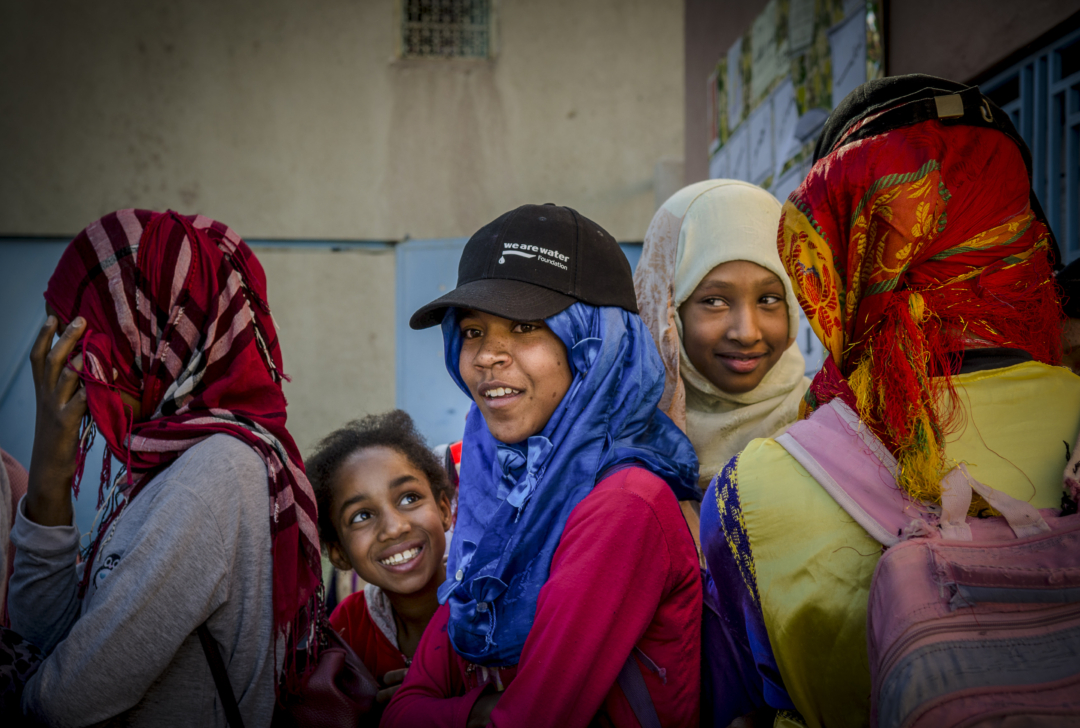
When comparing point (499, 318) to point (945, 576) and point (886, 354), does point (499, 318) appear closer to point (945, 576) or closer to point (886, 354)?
point (886, 354)

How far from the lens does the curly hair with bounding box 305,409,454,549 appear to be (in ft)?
7.93

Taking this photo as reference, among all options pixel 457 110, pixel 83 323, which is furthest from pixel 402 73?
pixel 83 323

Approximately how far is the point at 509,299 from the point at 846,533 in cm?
87

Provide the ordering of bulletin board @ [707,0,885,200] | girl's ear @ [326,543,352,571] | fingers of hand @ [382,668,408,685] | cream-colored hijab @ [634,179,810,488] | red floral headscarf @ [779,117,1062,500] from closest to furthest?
red floral headscarf @ [779,117,1062,500] < fingers of hand @ [382,668,408,685] < cream-colored hijab @ [634,179,810,488] < girl's ear @ [326,543,352,571] < bulletin board @ [707,0,885,200]

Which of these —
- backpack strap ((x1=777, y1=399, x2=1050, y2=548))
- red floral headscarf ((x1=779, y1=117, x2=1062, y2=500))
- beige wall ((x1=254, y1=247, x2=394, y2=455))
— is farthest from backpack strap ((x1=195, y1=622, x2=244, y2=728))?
beige wall ((x1=254, y1=247, x2=394, y2=455))

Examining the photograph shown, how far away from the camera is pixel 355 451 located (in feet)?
7.92

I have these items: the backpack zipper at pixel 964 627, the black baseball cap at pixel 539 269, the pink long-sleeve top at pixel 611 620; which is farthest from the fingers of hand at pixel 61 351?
the backpack zipper at pixel 964 627

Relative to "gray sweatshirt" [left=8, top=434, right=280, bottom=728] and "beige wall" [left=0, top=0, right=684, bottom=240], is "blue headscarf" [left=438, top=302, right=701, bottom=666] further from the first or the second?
"beige wall" [left=0, top=0, right=684, bottom=240]

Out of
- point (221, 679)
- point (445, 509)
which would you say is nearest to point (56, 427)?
point (221, 679)

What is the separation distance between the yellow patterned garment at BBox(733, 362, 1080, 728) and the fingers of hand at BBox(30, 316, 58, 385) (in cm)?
173

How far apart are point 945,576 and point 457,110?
596 cm

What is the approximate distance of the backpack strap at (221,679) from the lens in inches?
63.4

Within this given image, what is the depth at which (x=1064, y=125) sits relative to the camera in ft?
7.89

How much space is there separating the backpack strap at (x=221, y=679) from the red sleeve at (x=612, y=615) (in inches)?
26.3
